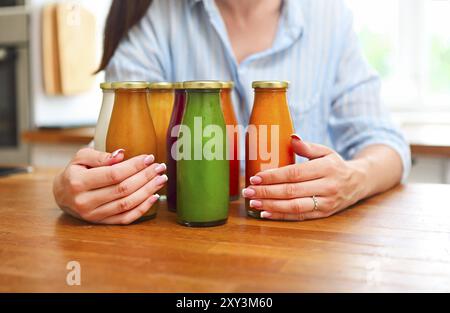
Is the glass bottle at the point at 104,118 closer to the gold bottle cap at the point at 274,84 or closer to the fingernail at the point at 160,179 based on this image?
the fingernail at the point at 160,179

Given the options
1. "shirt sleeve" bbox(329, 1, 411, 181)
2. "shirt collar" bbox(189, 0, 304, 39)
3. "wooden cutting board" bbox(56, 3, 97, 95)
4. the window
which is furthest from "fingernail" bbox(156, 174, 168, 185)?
the window

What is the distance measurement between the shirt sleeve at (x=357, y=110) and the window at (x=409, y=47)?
158 cm

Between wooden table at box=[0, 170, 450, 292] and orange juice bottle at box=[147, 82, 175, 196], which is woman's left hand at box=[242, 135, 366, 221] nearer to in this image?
wooden table at box=[0, 170, 450, 292]

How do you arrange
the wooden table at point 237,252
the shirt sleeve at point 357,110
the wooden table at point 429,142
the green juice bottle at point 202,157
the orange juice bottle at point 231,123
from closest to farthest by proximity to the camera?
the wooden table at point 237,252 < the green juice bottle at point 202,157 < the orange juice bottle at point 231,123 < the shirt sleeve at point 357,110 < the wooden table at point 429,142

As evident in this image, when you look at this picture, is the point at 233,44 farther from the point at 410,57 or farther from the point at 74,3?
the point at 410,57

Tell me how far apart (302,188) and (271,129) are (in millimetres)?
107

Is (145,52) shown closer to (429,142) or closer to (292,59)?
(292,59)

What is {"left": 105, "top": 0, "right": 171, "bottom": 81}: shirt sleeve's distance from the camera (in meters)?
1.31

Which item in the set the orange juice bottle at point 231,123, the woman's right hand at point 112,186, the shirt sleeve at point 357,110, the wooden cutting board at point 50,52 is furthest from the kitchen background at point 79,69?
the woman's right hand at point 112,186

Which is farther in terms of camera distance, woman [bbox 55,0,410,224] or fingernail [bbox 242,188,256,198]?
woman [bbox 55,0,410,224]

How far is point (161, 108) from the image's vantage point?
1.01 metres

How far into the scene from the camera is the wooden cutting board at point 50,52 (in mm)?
2459

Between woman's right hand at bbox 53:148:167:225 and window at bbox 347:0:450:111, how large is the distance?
2325 mm
